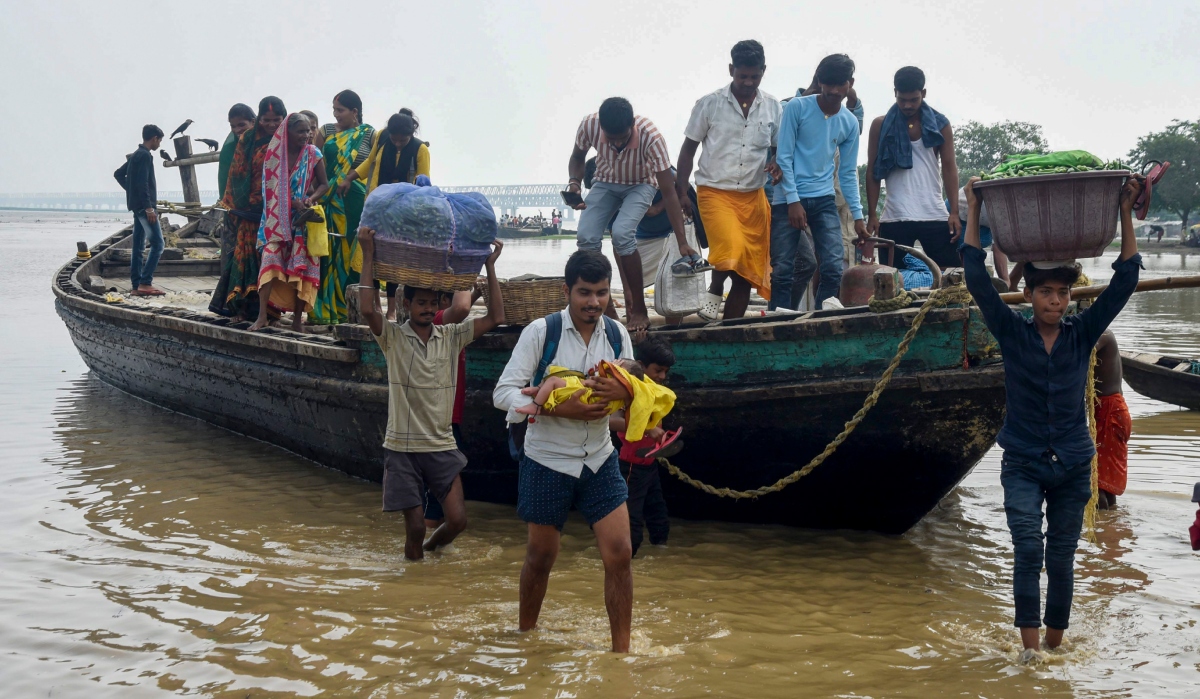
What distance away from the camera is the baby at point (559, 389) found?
343 centimetres

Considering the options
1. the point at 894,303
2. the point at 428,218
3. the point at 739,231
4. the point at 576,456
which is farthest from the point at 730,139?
the point at 576,456

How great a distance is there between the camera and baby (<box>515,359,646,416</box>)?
3.43m

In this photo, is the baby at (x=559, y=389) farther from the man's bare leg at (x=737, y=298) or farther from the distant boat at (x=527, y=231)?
the distant boat at (x=527, y=231)

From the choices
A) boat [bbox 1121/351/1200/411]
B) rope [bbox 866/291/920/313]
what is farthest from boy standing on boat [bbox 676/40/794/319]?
boat [bbox 1121/351/1200/411]

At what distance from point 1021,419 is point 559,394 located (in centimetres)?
166

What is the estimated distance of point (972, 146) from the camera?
162 feet

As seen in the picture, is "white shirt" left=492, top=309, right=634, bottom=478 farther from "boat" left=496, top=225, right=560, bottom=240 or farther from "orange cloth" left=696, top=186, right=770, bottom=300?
"boat" left=496, top=225, right=560, bottom=240

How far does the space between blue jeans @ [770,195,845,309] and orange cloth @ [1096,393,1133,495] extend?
1608 millimetres

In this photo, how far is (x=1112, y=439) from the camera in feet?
18.5

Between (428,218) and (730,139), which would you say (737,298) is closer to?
(730,139)

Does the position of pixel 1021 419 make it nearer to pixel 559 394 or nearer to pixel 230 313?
pixel 559 394

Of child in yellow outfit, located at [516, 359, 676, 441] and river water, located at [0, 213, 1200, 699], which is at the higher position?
child in yellow outfit, located at [516, 359, 676, 441]

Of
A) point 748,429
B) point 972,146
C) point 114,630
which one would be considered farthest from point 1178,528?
point 972,146

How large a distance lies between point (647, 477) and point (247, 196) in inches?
166
